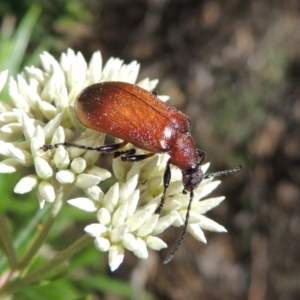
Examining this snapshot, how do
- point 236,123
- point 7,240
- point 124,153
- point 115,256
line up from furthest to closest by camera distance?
point 236,123 < point 124,153 < point 7,240 < point 115,256

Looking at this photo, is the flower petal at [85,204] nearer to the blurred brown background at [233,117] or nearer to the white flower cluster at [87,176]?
the white flower cluster at [87,176]

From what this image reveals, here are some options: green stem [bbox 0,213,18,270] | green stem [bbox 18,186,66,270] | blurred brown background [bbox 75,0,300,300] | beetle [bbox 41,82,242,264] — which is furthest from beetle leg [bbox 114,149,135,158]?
blurred brown background [bbox 75,0,300,300]

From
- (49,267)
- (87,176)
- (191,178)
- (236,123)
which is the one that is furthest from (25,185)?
(236,123)

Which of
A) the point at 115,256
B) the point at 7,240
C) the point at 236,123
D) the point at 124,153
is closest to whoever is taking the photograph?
the point at 115,256

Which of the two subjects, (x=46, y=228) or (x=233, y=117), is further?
(x=233, y=117)

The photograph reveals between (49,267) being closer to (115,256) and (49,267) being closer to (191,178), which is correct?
(115,256)

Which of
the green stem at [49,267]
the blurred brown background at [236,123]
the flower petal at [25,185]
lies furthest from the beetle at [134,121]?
the blurred brown background at [236,123]

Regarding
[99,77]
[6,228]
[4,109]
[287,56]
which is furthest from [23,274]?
[287,56]
